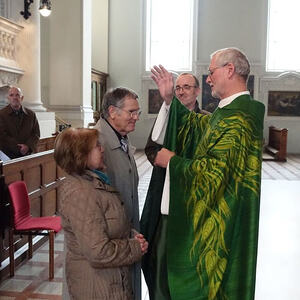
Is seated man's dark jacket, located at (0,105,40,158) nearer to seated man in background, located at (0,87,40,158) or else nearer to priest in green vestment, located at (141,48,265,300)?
seated man in background, located at (0,87,40,158)

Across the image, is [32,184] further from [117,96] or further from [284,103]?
[284,103]

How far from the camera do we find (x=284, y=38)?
17641mm

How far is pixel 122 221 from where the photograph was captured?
1.95 meters

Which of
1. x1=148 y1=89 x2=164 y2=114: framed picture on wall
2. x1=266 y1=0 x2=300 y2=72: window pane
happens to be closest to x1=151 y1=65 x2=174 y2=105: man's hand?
x1=148 y1=89 x2=164 y2=114: framed picture on wall

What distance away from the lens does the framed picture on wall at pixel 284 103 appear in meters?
17.3

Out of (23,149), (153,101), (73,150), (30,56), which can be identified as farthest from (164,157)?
(153,101)

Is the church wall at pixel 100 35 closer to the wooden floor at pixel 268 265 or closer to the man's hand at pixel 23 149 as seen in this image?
the wooden floor at pixel 268 265

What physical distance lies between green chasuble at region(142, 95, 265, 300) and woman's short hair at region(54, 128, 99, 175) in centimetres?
47

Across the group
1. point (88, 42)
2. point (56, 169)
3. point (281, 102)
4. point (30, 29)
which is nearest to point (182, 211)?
point (56, 169)

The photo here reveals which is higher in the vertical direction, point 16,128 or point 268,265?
point 16,128

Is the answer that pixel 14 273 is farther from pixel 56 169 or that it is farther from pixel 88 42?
pixel 88 42

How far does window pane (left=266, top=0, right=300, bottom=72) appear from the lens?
17531 millimetres

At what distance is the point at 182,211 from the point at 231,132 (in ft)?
1.56

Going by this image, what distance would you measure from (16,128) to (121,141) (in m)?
3.74
